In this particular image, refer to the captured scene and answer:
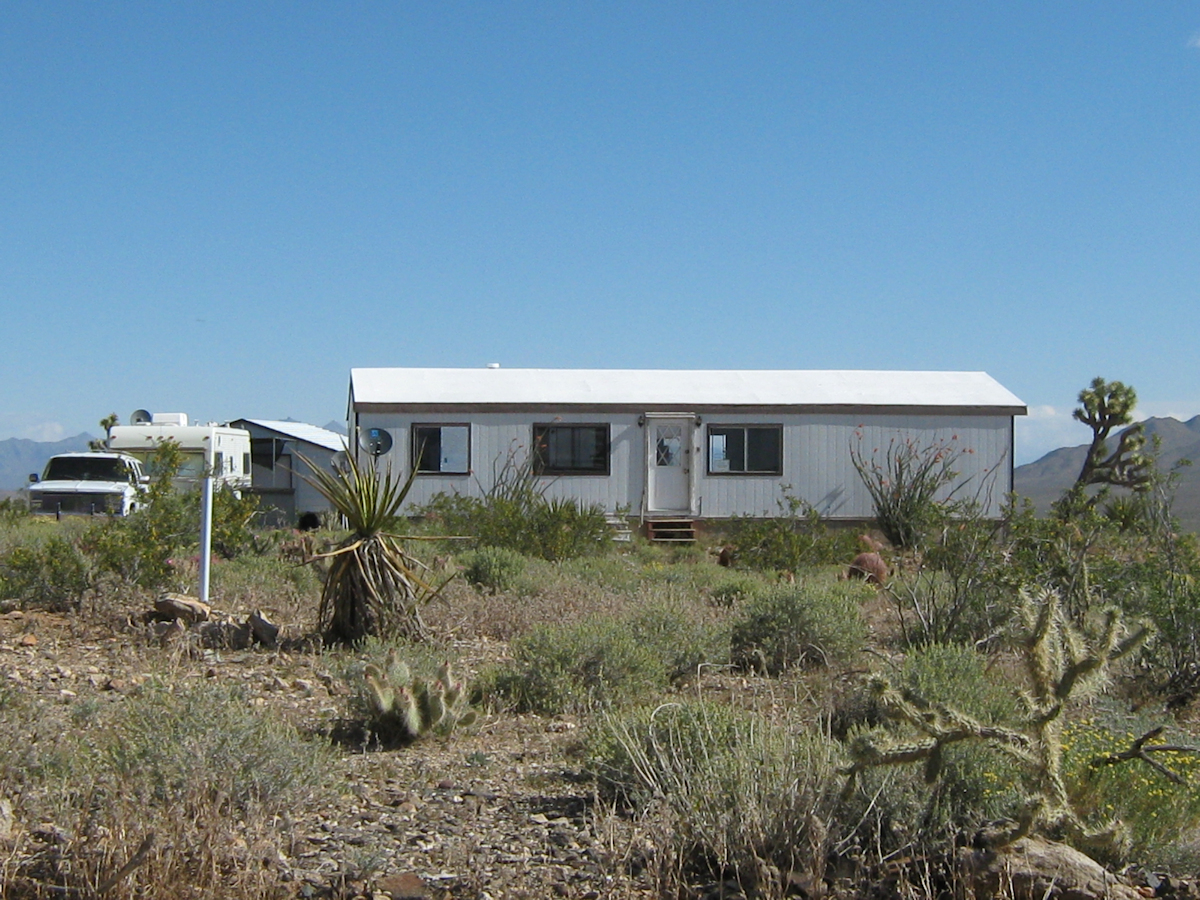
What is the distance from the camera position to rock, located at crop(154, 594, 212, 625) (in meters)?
8.70

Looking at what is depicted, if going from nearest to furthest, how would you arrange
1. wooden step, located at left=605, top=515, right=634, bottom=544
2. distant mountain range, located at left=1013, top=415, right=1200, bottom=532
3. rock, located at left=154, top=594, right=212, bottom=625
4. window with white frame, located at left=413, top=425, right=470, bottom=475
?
rock, located at left=154, top=594, right=212, bottom=625
wooden step, located at left=605, top=515, right=634, bottom=544
window with white frame, located at left=413, top=425, right=470, bottom=475
distant mountain range, located at left=1013, top=415, right=1200, bottom=532

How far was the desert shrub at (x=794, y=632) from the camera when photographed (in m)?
8.10

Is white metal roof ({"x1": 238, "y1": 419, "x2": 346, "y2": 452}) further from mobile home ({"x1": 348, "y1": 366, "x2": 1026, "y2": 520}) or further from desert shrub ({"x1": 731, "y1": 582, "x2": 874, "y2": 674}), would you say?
desert shrub ({"x1": 731, "y1": 582, "x2": 874, "y2": 674})

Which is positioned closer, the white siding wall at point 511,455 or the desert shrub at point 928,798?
the desert shrub at point 928,798

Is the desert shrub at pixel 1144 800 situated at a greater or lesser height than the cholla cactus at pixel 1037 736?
lesser

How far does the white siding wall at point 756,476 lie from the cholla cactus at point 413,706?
14.0 meters

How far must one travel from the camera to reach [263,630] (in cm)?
859

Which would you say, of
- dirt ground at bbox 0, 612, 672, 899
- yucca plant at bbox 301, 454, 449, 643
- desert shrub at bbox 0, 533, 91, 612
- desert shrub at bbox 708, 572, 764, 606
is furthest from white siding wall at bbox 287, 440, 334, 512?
dirt ground at bbox 0, 612, 672, 899

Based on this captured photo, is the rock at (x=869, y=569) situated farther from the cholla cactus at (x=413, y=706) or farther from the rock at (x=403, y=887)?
the rock at (x=403, y=887)

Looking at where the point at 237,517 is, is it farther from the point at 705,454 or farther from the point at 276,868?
the point at 705,454

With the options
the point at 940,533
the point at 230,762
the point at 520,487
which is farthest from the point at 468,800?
the point at 520,487

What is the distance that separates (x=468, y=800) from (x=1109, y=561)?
606cm

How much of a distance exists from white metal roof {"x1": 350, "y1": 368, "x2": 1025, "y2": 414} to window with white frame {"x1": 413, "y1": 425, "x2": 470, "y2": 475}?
50 cm

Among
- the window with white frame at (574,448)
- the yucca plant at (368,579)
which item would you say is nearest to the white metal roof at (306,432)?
the window with white frame at (574,448)
